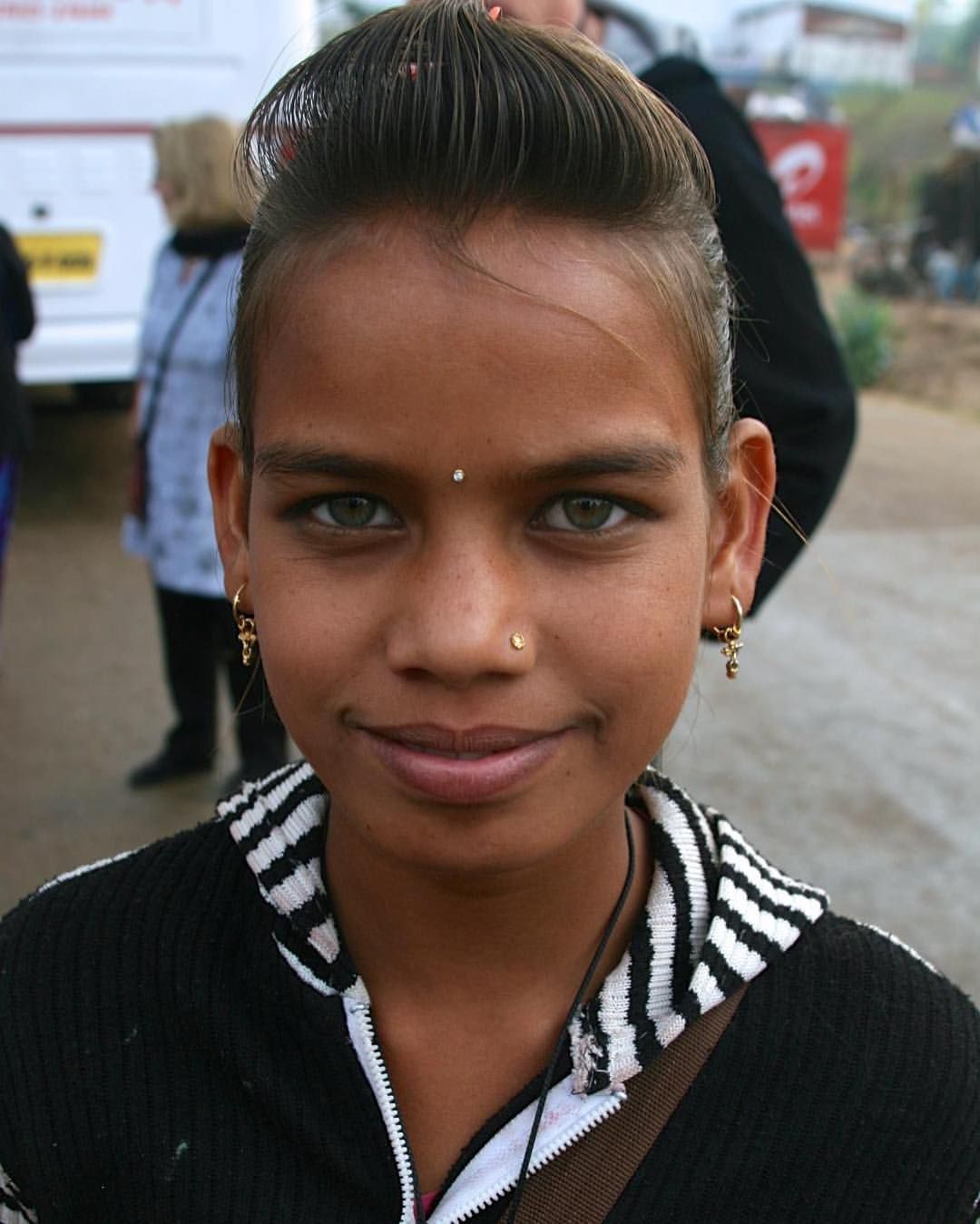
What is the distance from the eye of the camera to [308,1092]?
1288 mm

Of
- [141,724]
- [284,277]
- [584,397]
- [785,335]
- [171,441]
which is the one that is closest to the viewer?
[584,397]

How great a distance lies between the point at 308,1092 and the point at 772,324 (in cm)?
135

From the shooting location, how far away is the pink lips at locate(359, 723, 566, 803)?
3.70 feet

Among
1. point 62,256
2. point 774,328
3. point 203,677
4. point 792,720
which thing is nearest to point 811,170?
point 62,256

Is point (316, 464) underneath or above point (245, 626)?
above

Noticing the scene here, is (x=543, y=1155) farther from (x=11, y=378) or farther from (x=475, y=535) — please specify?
(x=11, y=378)

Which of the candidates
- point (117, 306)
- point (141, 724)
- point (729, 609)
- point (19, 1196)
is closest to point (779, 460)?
point (729, 609)

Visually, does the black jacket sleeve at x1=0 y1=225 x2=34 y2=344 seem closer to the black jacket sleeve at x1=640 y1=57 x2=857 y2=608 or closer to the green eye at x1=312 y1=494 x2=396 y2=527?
the black jacket sleeve at x1=640 y1=57 x2=857 y2=608

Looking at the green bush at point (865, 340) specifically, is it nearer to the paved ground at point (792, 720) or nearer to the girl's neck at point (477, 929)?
the paved ground at point (792, 720)

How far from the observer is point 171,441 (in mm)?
3826

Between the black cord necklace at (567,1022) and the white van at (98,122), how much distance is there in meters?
5.93

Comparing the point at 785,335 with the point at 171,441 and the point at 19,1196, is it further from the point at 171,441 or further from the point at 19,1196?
the point at 171,441

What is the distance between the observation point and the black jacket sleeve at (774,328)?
2.03 m

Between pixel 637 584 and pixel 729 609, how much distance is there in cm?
23
